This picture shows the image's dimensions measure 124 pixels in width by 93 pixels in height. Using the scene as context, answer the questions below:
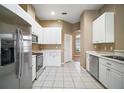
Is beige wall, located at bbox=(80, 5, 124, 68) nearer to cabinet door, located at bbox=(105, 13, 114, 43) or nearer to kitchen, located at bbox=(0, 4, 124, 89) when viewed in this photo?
kitchen, located at bbox=(0, 4, 124, 89)

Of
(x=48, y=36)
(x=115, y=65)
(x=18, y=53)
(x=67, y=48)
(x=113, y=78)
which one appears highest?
(x=48, y=36)

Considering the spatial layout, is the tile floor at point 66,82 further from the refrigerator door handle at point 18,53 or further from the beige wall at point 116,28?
the refrigerator door handle at point 18,53

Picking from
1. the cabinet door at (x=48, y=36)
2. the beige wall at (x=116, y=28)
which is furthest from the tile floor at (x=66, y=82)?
the cabinet door at (x=48, y=36)

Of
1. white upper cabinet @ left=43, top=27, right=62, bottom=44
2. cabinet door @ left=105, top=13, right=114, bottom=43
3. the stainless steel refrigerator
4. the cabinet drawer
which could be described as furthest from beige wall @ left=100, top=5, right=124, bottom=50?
white upper cabinet @ left=43, top=27, right=62, bottom=44

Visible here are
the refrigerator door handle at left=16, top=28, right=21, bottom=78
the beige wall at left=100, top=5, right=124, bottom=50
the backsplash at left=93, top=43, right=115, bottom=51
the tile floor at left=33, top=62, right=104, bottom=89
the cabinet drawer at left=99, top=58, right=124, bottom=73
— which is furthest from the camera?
the backsplash at left=93, top=43, right=115, bottom=51

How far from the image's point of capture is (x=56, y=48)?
8094 millimetres

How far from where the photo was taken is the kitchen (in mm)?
1938

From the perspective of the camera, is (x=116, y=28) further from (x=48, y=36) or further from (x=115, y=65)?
(x=48, y=36)

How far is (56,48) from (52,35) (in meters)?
0.92

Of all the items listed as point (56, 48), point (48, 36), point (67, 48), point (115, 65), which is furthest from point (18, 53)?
point (67, 48)

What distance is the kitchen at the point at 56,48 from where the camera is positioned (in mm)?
1938

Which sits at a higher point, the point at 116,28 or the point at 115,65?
the point at 116,28
